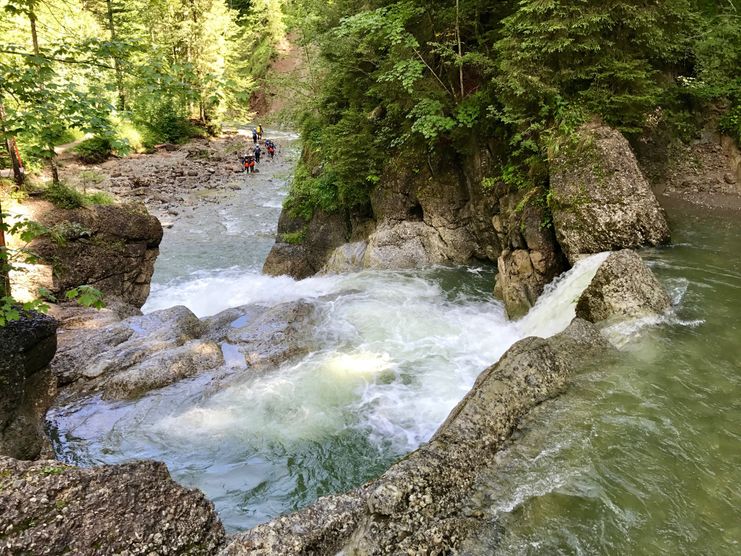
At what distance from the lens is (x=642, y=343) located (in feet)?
21.2

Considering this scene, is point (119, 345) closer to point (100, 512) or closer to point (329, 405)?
point (329, 405)

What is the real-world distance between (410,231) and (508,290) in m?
4.27

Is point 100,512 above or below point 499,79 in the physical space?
below

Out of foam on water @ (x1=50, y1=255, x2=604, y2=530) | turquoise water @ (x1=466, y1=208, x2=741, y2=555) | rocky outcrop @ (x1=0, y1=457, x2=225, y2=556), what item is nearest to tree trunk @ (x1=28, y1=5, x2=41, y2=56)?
rocky outcrop @ (x1=0, y1=457, x2=225, y2=556)

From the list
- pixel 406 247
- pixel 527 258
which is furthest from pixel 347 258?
pixel 527 258

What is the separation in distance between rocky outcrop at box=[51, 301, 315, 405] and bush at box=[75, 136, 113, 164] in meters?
23.4

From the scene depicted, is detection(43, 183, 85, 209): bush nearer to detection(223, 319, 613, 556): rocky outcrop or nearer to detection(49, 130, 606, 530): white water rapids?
detection(49, 130, 606, 530): white water rapids

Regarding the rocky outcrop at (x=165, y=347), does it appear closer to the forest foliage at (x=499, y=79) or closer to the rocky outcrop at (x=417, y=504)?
the rocky outcrop at (x=417, y=504)

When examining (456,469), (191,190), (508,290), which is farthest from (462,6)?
(191,190)

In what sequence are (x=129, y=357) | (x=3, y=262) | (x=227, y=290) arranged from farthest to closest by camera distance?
(x=227, y=290) → (x=129, y=357) → (x=3, y=262)

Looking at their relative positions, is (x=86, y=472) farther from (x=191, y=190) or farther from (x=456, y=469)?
(x=191, y=190)

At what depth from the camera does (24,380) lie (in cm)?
615

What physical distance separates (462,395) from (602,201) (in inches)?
199

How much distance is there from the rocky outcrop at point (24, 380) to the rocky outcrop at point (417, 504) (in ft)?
12.6
